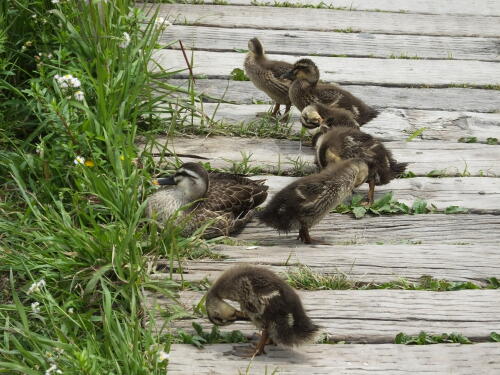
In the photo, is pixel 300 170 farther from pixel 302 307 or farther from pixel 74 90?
pixel 302 307

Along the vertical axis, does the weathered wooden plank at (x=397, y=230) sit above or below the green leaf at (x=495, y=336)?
above

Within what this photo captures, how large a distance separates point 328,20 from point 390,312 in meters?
4.49

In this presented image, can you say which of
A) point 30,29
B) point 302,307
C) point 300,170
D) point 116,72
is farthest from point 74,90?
point 302,307

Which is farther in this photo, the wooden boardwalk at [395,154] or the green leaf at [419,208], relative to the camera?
the green leaf at [419,208]

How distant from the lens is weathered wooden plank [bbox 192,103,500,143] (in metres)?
6.66

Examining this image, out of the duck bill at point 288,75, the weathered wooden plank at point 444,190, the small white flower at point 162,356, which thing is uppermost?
the duck bill at point 288,75

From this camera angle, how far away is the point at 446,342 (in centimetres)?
421

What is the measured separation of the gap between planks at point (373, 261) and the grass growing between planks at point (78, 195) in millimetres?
213

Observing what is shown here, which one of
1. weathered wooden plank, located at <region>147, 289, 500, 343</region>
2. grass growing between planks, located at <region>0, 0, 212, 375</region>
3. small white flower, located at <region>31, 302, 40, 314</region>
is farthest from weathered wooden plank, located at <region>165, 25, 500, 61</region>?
small white flower, located at <region>31, 302, 40, 314</region>

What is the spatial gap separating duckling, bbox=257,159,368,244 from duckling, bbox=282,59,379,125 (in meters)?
1.34

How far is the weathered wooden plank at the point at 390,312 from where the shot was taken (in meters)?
4.27

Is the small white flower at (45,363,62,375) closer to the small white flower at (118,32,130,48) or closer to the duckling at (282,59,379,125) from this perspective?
the small white flower at (118,32,130,48)

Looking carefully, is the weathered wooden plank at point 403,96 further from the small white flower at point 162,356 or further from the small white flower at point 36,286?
the small white flower at point 162,356

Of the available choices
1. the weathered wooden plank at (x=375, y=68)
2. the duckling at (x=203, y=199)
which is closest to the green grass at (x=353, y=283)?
the duckling at (x=203, y=199)
